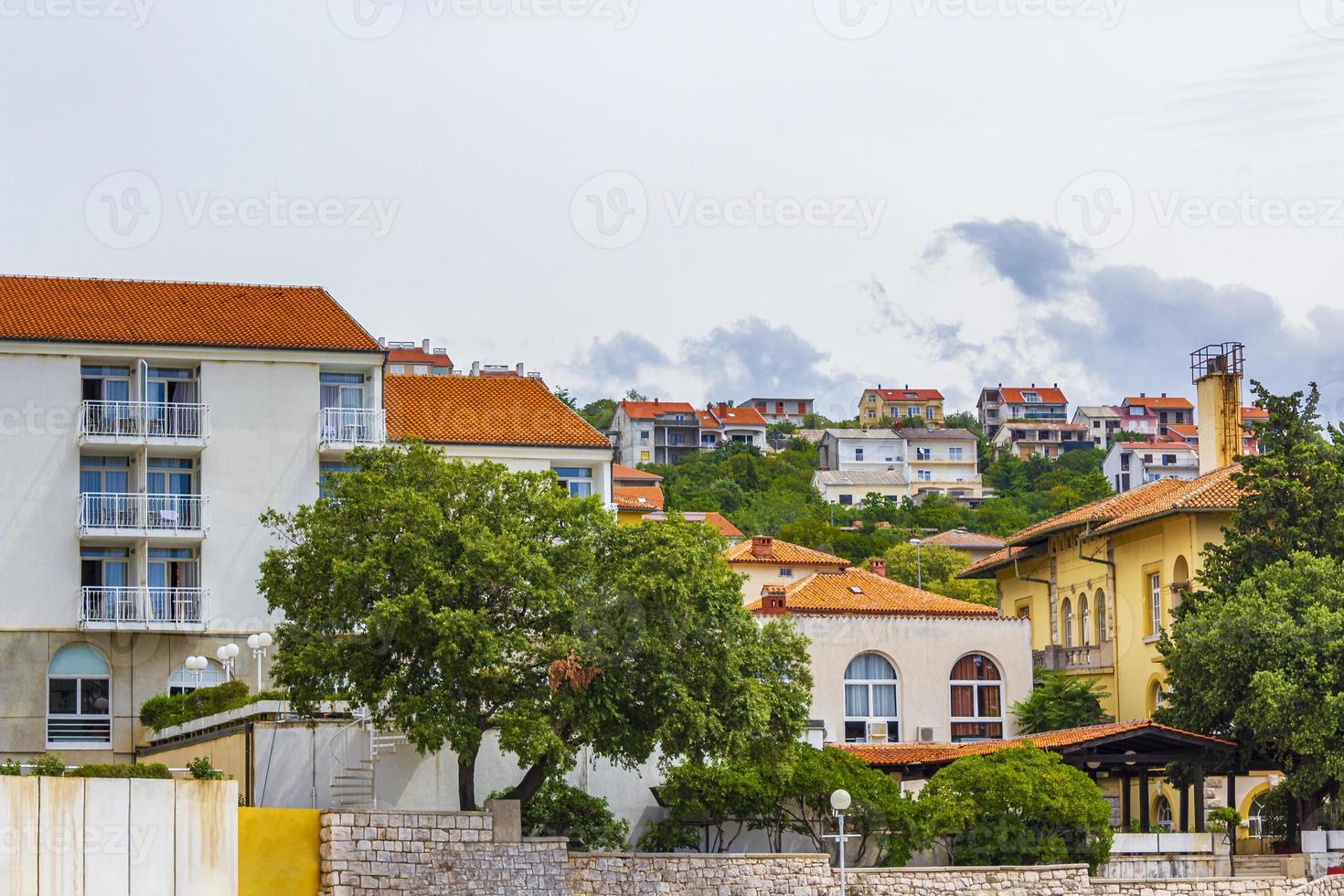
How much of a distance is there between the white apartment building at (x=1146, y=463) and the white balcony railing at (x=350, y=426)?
9983 cm

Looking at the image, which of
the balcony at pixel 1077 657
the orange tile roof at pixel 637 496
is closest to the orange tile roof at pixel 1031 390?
the orange tile roof at pixel 637 496

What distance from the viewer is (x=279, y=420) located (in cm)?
5012

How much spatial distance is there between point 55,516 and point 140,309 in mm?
6188

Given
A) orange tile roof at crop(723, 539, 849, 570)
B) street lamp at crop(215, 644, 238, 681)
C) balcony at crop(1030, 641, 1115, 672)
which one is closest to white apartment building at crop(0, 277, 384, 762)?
street lamp at crop(215, 644, 238, 681)

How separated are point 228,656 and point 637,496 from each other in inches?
2251

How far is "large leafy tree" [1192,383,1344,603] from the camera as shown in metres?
50.1

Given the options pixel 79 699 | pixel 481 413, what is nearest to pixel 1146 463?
pixel 481 413

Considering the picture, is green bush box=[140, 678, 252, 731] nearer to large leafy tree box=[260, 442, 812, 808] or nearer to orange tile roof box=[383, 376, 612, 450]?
large leafy tree box=[260, 442, 812, 808]

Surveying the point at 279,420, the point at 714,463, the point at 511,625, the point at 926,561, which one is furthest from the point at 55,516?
the point at 714,463

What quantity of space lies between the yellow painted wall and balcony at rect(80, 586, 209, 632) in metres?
13.0

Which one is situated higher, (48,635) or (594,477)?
(594,477)

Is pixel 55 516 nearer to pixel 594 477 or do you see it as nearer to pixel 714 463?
pixel 594 477

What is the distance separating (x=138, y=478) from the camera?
49.1m

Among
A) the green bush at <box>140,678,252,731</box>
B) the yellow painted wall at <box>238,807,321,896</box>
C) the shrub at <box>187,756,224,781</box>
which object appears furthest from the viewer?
the green bush at <box>140,678,252,731</box>
